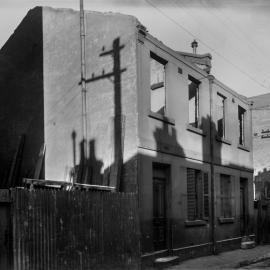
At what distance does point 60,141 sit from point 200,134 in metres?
4.86

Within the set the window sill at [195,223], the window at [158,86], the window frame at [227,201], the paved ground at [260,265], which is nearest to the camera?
the paved ground at [260,265]

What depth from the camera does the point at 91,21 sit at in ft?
49.3

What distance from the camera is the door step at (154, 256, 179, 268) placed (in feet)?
43.5

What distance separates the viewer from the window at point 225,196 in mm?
18625

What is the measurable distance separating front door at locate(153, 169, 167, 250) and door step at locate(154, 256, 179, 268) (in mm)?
511

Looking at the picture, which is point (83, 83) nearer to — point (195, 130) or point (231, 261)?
point (195, 130)

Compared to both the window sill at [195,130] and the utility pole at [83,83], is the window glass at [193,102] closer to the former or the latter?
the window sill at [195,130]

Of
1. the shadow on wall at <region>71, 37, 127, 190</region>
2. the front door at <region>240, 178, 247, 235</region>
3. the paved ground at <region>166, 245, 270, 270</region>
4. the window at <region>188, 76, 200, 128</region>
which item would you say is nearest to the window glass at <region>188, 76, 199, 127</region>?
the window at <region>188, 76, 200, 128</region>

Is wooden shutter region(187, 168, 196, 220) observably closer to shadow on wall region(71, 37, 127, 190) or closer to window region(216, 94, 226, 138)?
window region(216, 94, 226, 138)

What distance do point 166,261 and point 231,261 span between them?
2843mm

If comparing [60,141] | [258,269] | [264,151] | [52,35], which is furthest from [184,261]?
[264,151]

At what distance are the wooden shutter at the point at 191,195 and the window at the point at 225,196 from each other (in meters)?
2.53

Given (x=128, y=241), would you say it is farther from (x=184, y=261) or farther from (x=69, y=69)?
(x=69, y=69)

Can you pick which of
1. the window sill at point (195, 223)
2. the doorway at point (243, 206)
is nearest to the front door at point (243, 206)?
the doorway at point (243, 206)
